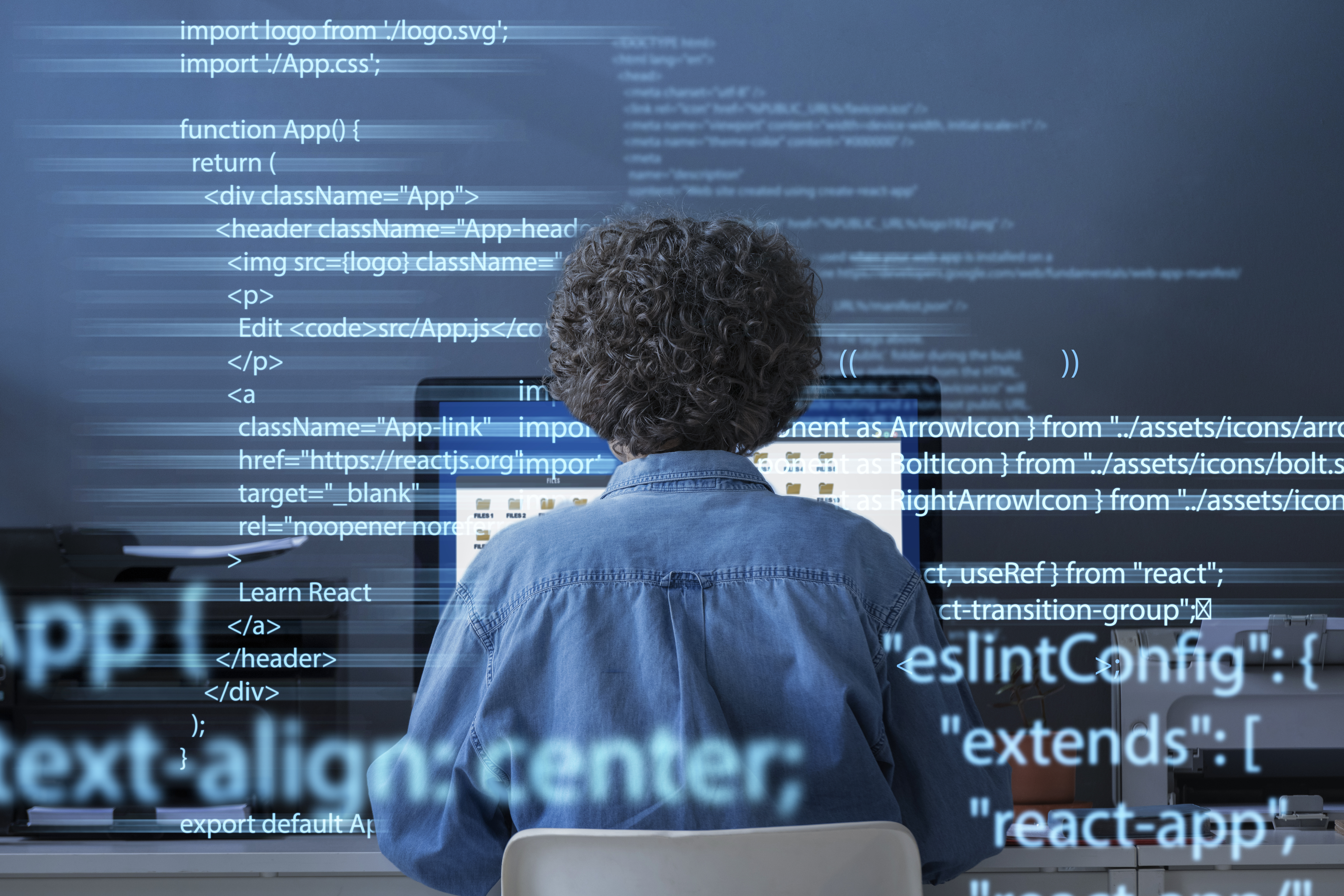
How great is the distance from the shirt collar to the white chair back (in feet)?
0.94

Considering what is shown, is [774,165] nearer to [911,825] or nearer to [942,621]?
[942,621]

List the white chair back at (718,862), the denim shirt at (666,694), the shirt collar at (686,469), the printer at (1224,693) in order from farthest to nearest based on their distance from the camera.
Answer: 1. the printer at (1224,693)
2. the shirt collar at (686,469)
3. the denim shirt at (666,694)
4. the white chair back at (718,862)

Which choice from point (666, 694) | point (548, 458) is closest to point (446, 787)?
point (666, 694)

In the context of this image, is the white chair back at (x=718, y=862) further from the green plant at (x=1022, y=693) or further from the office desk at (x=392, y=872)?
the green plant at (x=1022, y=693)

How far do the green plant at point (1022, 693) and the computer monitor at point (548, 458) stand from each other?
0.20 meters

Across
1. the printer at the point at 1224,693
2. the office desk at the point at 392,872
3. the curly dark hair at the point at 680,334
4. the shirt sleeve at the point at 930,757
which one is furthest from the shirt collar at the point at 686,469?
the printer at the point at 1224,693

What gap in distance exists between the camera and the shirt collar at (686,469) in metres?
0.82

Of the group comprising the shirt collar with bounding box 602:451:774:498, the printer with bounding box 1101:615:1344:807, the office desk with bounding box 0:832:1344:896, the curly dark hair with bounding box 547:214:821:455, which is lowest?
the office desk with bounding box 0:832:1344:896

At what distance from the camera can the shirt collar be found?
0.82 metres

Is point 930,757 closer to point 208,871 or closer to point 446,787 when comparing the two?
point 446,787

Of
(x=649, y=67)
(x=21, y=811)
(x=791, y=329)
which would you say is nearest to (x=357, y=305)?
(x=649, y=67)

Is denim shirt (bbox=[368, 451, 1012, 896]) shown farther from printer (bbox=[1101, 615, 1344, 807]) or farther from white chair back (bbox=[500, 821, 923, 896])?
printer (bbox=[1101, 615, 1344, 807])

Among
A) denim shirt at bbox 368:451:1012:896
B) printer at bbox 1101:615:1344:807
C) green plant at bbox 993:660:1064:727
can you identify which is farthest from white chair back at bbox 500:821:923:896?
printer at bbox 1101:615:1344:807

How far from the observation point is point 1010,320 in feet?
5.82
